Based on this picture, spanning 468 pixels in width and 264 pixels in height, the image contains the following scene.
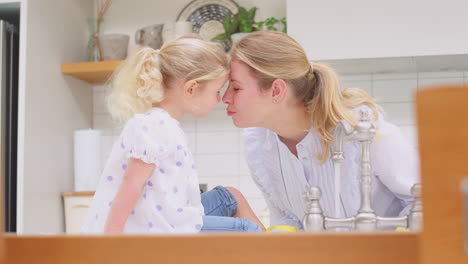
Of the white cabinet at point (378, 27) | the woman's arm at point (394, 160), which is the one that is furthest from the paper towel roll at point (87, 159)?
the woman's arm at point (394, 160)

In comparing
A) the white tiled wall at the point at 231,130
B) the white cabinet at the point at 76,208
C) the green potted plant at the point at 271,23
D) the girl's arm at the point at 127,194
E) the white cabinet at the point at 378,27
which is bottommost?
the white cabinet at the point at 76,208

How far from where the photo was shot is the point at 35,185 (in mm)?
2844

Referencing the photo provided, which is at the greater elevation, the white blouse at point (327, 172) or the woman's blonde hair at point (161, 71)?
the woman's blonde hair at point (161, 71)

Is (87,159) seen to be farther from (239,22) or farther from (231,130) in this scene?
(239,22)

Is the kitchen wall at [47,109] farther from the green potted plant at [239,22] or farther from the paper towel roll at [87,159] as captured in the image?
the green potted plant at [239,22]

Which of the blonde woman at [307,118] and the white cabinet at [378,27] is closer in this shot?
the blonde woman at [307,118]

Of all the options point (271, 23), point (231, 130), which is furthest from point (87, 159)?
point (271, 23)

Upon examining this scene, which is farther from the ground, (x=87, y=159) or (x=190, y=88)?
(x=190, y=88)

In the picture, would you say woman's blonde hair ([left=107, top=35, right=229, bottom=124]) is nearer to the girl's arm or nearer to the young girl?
the young girl

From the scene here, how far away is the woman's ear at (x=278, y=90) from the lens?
1.88m

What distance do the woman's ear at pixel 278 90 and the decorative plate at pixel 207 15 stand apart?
1.38 metres

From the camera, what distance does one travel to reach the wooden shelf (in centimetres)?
302

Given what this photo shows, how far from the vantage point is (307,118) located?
198 centimetres

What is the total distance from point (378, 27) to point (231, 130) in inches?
37.1
